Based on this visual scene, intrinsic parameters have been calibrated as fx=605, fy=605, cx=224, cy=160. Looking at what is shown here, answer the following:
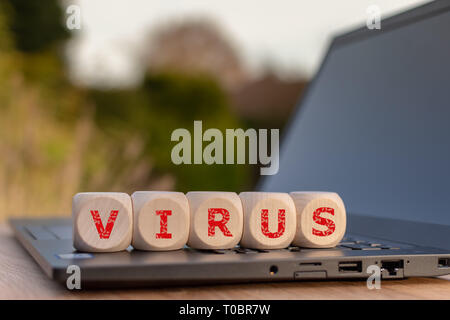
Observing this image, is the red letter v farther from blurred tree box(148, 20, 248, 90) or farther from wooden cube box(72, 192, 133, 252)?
blurred tree box(148, 20, 248, 90)

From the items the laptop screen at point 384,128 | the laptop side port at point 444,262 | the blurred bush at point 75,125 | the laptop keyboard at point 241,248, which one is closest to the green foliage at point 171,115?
the blurred bush at point 75,125

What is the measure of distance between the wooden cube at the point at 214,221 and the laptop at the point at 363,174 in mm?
16

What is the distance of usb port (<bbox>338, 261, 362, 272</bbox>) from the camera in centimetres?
74

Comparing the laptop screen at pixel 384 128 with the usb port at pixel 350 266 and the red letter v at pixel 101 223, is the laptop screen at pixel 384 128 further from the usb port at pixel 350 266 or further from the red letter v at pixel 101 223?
the red letter v at pixel 101 223

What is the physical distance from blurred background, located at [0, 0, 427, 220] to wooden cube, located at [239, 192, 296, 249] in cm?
271

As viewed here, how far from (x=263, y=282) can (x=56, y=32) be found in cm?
756

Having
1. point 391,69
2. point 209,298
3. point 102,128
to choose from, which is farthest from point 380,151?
point 102,128

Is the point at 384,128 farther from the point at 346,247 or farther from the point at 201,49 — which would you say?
the point at 201,49

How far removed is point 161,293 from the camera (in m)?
0.69

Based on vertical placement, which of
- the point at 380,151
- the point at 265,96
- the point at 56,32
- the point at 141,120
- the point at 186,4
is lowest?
the point at 380,151

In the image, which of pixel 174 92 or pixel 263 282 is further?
pixel 174 92

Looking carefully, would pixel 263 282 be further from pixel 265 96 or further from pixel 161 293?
pixel 265 96

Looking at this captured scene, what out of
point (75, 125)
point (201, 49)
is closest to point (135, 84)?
point (75, 125)

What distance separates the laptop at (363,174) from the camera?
69 cm
